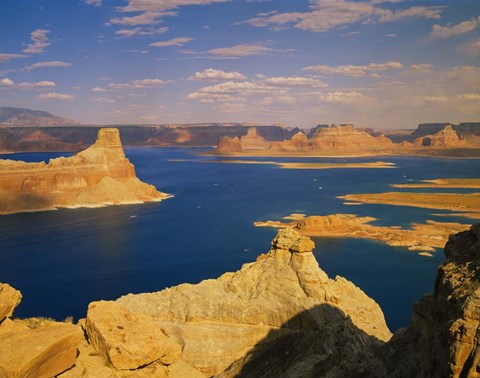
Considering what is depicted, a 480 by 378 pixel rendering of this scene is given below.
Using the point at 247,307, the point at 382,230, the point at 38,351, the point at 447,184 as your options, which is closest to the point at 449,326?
the point at 38,351

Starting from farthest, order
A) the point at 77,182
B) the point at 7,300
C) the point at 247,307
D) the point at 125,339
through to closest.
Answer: the point at 77,182
the point at 247,307
the point at 7,300
the point at 125,339

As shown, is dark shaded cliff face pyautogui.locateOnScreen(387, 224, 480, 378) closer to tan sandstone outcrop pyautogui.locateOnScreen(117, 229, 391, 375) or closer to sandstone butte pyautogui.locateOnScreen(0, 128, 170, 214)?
tan sandstone outcrop pyautogui.locateOnScreen(117, 229, 391, 375)

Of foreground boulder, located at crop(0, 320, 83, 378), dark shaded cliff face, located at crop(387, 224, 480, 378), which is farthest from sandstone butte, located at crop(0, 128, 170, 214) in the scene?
dark shaded cliff face, located at crop(387, 224, 480, 378)

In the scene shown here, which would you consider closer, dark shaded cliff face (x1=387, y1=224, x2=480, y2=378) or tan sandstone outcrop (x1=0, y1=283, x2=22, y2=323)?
dark shaded cliff face (x1=387, y1=224, x2=480, y2=378)

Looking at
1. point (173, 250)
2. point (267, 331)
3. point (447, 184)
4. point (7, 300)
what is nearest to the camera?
point (7, 300)

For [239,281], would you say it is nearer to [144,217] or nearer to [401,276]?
[401,276]

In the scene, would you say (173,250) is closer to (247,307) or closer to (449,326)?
(247,307)

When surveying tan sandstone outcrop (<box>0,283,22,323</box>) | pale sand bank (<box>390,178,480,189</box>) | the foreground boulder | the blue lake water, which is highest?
tan sandstone outcrop (<box>0,283,22,323</box>)

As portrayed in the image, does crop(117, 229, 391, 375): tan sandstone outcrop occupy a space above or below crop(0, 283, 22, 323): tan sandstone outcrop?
below

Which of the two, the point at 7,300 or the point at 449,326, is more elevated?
the point at 449,326
